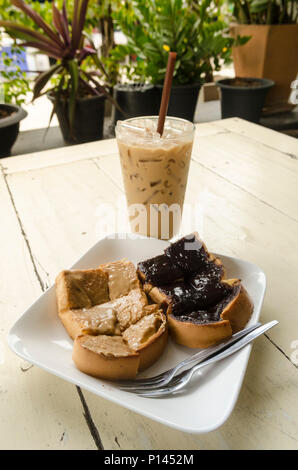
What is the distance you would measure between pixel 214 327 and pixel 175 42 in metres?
2.25

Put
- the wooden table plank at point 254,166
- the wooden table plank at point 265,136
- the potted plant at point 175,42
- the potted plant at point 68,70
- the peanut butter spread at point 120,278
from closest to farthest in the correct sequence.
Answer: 1. the peanut butter spread at point 120,278
2. the wooden table plank at point 254,166
3. the wooden table plank at point 265,136
4. the potted plant at point 68,70
5. the potted plant at point 175,42

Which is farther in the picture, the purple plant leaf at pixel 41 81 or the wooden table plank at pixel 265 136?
the purple plant leaf at pixel 41 81

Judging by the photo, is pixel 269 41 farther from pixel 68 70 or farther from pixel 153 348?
pixel 153 348

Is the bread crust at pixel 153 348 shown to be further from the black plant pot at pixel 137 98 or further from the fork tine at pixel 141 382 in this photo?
the black plant pot at pixel 137 98

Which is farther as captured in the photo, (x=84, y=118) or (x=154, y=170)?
(x=84, y=118)

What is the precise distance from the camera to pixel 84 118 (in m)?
2.38

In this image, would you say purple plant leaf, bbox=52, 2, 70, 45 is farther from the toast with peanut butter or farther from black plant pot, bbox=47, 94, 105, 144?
the toast with peanut butter

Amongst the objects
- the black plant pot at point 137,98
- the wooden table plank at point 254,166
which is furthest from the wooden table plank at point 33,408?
the black plant pot at point 137,98

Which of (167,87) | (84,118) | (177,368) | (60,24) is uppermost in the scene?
(60,24)

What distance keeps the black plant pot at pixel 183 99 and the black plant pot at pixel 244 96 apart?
0.21 m

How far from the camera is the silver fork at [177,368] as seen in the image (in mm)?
508

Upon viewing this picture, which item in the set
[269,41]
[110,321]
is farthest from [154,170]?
[269,41]

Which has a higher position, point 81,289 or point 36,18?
point 36,18
